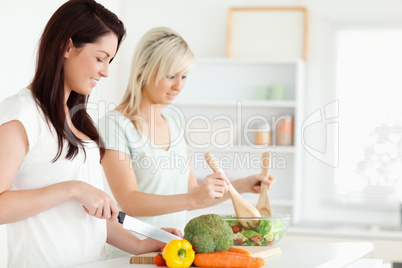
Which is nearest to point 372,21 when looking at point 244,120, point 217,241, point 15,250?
point 244,120

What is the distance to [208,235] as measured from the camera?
5.35 ft

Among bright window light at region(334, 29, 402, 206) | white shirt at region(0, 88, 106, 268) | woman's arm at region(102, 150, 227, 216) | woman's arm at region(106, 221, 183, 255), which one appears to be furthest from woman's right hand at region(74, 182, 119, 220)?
bright window light at region(334, 29, 402, 206)

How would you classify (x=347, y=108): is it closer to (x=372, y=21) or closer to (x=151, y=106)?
(x=372, y=21)

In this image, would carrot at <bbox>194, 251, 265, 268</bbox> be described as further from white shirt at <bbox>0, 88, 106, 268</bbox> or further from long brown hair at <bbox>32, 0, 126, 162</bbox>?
long brown hair at <bbox>32, 0, 126, 162</bbox>

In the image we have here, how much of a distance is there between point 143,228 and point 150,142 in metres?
0.56

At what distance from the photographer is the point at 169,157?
2.21m

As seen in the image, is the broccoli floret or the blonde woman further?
the blonde woman

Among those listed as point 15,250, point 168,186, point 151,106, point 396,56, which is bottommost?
point 15,250

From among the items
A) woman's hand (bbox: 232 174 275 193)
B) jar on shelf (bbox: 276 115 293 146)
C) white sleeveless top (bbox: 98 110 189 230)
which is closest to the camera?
white sleeveless top (bbox: 98 110 189 230)

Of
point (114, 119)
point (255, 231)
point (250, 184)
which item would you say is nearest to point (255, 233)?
point (255, 231)

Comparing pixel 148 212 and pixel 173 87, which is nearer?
pixel 148 212

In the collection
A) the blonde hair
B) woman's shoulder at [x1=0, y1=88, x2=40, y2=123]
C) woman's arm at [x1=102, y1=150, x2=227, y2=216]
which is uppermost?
the blonde hair

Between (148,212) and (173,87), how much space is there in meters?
0.51

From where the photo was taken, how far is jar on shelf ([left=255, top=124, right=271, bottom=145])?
4254 mm
